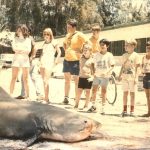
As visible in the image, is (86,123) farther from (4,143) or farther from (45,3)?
(45,3)

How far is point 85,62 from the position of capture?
10.9 m

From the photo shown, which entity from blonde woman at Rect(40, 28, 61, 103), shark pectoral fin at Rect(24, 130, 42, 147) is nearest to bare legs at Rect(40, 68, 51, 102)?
blonde woman at Rect(40, 28, 61, 103)

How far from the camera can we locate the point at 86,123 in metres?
7.08

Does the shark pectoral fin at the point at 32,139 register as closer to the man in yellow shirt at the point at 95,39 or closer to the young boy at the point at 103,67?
the young boy at the point at 103,67

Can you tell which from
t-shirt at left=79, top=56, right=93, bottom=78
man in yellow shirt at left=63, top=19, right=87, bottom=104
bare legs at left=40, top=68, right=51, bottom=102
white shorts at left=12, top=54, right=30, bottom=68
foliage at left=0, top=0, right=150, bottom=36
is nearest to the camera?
t-shirt at left=79, top=56, right=93, bottom=78

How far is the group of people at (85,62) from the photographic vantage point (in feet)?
33.8

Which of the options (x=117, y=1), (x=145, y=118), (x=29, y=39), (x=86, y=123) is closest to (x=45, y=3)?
(x=117, y=1)

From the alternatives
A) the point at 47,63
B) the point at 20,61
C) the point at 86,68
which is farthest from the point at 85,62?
the point at 20,61

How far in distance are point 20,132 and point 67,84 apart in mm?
5122

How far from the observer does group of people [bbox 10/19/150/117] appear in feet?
33.8

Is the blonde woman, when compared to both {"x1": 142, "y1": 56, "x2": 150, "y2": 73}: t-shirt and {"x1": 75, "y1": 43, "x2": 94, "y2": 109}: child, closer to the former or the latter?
{"x1": 75, "y1": 43, "x2": 94, "y2": 109}: child

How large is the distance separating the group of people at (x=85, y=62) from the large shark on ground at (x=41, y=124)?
10.3 feet

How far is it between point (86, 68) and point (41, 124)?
3.99 m

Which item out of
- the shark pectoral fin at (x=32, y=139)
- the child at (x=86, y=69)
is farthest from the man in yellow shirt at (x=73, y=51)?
the shark pectoral fin at (x=32, y=139)
